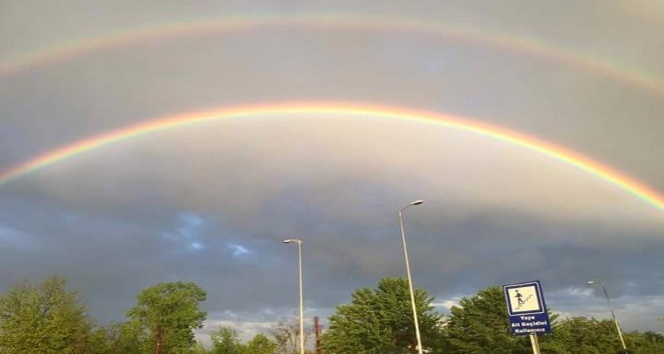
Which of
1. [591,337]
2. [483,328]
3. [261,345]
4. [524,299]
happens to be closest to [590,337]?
[591,337]

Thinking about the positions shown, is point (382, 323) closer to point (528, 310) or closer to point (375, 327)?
point (375, 327)

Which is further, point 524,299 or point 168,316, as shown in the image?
point 168,316

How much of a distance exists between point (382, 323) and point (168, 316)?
43.8 metres

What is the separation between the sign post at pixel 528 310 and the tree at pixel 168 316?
75.0 metres

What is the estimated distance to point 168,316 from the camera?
81.6 metres

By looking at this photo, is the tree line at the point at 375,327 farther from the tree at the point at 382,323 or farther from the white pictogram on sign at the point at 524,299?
the white pictogram on sign at the point at 524,299

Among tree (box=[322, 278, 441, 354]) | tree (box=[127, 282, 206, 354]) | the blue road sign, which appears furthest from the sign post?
tree (box=[127, 282, 206, 354])

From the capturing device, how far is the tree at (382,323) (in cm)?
5399

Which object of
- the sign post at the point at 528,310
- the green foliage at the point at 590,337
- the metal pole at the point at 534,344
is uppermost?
the green foliage at the point at 590,337

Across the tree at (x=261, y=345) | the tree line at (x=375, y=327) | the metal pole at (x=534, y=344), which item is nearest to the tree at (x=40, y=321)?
the tree line at (x=375, y=327)

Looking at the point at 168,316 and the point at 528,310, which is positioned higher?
the point at 168,316

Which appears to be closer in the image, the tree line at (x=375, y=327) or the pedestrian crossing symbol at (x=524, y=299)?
the pedestrian crossing symbol at (x=524, y=299)

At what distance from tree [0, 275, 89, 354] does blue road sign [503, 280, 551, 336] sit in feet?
168

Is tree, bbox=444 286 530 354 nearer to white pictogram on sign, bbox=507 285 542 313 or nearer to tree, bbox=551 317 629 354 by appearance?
tree, bbox=551 317 629 354
